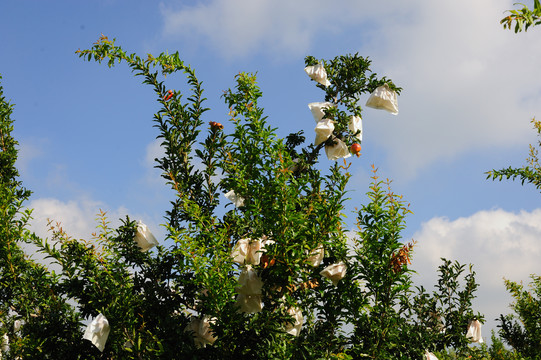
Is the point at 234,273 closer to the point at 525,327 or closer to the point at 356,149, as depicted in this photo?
the point at 356,149

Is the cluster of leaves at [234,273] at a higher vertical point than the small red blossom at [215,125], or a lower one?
lower

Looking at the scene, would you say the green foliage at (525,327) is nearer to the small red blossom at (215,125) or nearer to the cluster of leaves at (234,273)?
the cluster of leaves at (234,273)

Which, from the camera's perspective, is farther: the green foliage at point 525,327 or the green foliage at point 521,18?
the green foliage at point 525,327

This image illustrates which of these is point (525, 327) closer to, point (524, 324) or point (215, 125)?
point (524, 324)

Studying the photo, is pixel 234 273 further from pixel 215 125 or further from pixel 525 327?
pixel 525 327

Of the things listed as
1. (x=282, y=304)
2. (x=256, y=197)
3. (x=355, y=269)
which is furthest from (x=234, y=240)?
(x=355, y=269)

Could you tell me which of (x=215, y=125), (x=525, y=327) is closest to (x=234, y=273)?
(x=215, y=125)

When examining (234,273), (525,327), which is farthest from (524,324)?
(234,273)

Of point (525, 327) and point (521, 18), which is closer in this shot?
point (521, 18)

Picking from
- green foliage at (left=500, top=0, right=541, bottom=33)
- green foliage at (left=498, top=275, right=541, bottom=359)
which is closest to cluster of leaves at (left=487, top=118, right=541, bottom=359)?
green foliage at (left=498, top=275, right=541, bottom=359)

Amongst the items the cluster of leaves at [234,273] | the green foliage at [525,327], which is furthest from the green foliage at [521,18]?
the green foliage at [525,327]

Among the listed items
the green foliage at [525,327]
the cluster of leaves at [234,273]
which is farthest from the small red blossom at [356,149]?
the green foliage at [525,327]

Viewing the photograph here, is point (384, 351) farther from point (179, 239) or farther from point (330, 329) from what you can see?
point (179, 239)

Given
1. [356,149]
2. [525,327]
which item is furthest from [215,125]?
[525,327]
